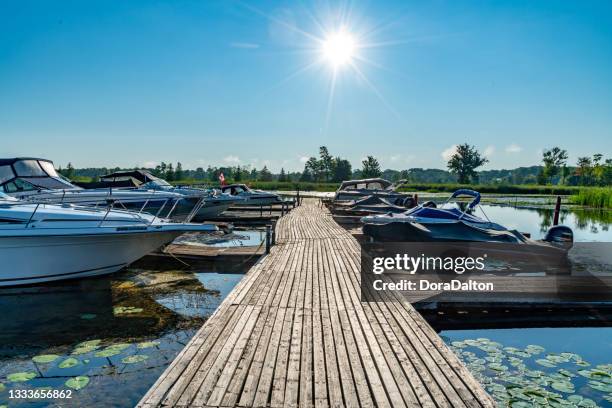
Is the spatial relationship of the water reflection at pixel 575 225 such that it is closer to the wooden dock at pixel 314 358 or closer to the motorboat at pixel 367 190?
the motorboat at pixel 367 190

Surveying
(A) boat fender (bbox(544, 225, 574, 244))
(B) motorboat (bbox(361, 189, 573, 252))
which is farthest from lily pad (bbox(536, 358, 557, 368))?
(A) boat fender (bbox(544, 225, 574, 244))

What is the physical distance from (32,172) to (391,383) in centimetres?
1572

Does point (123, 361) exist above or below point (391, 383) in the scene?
below

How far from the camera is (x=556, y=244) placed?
1027 centimetres

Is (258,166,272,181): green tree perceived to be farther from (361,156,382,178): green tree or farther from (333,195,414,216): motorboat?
(333,195,414,216): motorboat

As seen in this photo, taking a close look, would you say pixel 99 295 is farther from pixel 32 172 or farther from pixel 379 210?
pixel 379 210

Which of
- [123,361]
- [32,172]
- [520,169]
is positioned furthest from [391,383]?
[520,169]

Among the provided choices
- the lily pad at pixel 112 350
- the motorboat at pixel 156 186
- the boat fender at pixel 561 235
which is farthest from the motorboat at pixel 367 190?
the lily pad at pixel 112 350

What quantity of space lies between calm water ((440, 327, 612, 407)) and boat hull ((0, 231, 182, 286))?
705 centimetres

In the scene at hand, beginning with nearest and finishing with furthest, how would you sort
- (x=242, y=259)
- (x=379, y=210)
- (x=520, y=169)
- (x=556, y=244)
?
(x=556, y=244)
(x=242, y=259)
(x=379, y=210)
(x=520, y=169)

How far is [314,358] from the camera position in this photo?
14.4 feet

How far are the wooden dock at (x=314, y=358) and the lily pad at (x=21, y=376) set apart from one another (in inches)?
92.0

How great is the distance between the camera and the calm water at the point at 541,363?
16.2 feet

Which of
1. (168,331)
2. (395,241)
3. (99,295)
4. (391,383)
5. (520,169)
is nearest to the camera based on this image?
(391,383)
